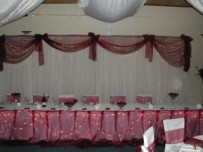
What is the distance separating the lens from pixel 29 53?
25.2ft

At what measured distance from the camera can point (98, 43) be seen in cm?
776

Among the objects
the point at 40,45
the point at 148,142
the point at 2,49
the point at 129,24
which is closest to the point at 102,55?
A: the point at 129,24

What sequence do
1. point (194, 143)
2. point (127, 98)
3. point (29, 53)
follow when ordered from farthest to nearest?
point (127, 98), point (29, 53), point (194, 143)

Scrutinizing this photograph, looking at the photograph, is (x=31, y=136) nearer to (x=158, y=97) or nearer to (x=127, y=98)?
(x=127, y=98)

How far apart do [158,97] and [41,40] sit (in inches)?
157

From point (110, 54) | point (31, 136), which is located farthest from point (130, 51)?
point (31, 136)

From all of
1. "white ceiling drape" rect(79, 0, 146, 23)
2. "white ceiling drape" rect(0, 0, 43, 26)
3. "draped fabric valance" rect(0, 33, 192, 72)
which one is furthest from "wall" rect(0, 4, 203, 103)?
"white ceiling drape" rect(0, 0, 43, 26)

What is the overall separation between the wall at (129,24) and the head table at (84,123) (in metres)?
2.65

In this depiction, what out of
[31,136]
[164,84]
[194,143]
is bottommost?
[31,136]

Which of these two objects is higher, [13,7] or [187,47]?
[13,7]

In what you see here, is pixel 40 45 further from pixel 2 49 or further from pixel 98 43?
pixel 98 43

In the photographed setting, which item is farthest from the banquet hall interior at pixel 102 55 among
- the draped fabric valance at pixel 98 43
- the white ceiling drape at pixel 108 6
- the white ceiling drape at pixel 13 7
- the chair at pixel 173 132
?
the white ceiling drape at pixel 13 7

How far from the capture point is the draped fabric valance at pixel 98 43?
25.1 feet

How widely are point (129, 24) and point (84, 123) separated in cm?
353
